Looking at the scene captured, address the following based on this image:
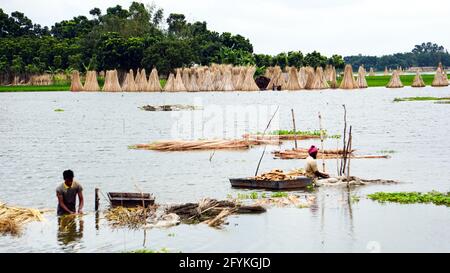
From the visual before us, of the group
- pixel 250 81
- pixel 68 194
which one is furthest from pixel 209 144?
pixel 250 81

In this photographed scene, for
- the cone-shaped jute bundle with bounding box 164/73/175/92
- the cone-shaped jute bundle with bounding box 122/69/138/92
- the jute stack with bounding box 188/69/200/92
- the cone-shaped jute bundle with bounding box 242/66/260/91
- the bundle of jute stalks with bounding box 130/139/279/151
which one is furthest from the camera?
the cone-shaped jute bundle with bounding box 122/69/138/92

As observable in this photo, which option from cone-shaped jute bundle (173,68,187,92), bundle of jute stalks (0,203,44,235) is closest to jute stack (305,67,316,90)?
cone-shaped jute bundle (173,68,187,92)

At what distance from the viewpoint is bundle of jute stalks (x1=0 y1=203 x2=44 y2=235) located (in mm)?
18641

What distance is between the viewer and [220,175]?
28.2 metres

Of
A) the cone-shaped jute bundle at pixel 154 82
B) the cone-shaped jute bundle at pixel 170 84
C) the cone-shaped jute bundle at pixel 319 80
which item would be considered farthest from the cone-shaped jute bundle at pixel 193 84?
the cone-shaped jute bundle at pixel 319 80

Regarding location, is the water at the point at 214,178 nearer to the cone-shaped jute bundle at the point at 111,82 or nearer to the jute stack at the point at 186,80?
the cone-shaped jute bundle at the point at 111,82

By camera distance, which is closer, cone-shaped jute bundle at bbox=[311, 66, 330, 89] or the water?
the water

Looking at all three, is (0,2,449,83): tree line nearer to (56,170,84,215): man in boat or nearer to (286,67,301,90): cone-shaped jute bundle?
(286,67,301,90): cone-shaped jute bundle

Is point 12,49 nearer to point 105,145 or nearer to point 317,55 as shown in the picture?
point 317,55

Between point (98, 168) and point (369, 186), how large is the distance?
11.6 metres

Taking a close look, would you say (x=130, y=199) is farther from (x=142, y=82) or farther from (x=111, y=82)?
(x=111, y=82)

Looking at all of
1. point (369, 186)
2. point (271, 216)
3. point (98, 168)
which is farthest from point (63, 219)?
point (98, 168)

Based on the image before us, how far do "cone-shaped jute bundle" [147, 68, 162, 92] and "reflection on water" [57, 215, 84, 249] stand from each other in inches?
2934

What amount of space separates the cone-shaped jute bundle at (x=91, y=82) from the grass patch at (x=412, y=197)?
7865 cm
